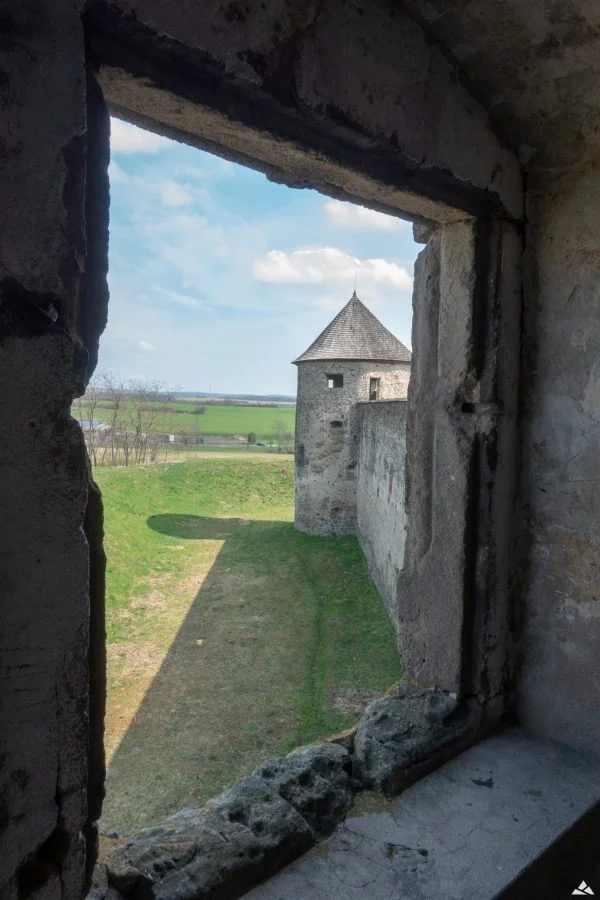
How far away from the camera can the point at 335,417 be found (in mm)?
16438

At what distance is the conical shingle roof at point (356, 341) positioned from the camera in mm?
16516

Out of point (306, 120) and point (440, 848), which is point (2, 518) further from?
point (440, 848)

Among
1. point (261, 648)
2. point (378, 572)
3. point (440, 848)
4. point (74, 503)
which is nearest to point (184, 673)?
point (261, 648)

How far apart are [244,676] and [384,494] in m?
4.45

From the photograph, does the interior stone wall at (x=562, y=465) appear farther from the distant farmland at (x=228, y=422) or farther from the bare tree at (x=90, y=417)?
the distant farmland at (x=228, y=422)

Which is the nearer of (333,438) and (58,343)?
(58,343)

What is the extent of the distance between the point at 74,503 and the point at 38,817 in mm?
559

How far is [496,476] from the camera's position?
6.84 ft

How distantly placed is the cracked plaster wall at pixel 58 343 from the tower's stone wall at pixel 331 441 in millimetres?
15066

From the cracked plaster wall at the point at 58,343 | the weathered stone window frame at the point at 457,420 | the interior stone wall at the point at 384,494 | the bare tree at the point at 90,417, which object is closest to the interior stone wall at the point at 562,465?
the weathered stone window frame at the point at 457,420

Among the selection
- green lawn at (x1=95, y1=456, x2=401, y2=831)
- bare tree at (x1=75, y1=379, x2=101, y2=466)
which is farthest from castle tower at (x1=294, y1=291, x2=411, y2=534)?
bare tree at (x1=75, y1=379, x2=101, y2=466)

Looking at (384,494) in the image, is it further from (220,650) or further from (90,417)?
(90,417)

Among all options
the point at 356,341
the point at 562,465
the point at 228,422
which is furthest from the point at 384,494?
the point at 228,422

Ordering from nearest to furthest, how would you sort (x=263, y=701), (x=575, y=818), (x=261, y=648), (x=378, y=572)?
(x=575, y=818)
(x=263, y=701)
(x=261, y=648)
(x=378, y=572)
